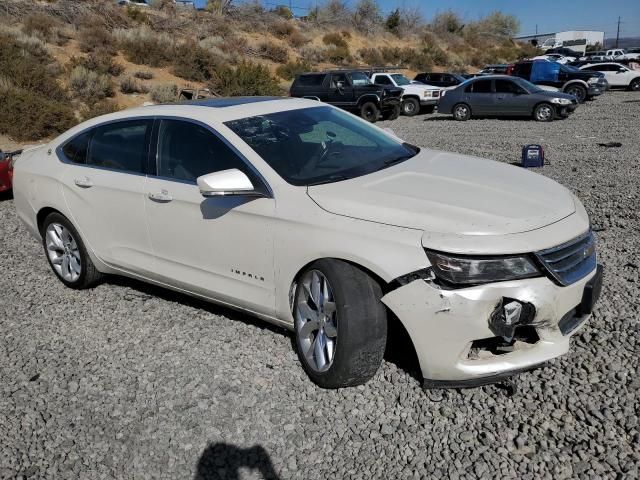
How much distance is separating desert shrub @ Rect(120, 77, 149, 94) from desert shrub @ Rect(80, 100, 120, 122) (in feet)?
10.2

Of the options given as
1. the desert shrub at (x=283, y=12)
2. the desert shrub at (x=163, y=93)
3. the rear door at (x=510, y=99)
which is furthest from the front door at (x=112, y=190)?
the desert shrub at (x=283, y=12)

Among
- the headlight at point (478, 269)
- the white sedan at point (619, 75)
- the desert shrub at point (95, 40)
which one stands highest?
the desert shrub at point (95, 40)

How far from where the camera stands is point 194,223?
385 centimetres

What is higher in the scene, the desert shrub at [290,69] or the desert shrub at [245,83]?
the desert shrub at [245,83]

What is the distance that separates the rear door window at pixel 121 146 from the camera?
4.28 metres

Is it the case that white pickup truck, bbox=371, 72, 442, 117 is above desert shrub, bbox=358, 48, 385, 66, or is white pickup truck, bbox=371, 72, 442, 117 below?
above

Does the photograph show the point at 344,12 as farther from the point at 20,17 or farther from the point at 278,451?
the point at 278,451

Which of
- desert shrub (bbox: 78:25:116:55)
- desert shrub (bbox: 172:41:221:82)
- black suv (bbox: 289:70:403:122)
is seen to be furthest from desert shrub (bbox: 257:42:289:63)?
black suv (bbox: 289:70:403:122)

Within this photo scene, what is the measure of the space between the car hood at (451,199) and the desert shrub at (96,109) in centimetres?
1599

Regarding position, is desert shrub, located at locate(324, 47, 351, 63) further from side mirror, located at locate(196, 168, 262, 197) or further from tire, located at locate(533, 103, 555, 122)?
side mirror, located at locate(196, 168, 262, 197)

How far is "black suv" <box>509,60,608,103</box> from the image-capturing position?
2270cm

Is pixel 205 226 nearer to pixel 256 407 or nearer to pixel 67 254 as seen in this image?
pixel 256 407

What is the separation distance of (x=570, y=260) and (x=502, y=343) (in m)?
0.57

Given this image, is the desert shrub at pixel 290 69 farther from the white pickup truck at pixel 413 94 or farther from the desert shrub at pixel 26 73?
the desert shrub at pixel 26 73
